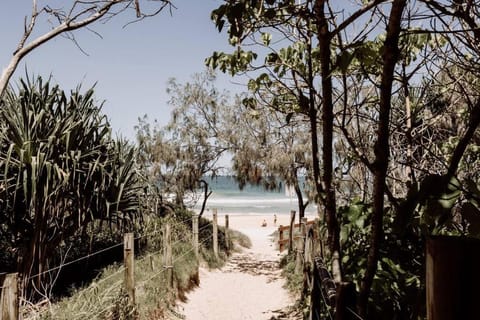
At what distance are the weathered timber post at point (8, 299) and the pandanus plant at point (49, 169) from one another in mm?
2659

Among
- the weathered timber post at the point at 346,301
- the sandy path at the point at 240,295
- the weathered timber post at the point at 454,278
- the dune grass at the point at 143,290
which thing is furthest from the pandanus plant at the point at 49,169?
the weathered timber post at the point at 454,278

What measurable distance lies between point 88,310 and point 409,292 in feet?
11.5

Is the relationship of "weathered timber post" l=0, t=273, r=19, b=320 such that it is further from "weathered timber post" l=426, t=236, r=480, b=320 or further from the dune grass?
"weathered timber post" l=426, t=236, r=480, b=320

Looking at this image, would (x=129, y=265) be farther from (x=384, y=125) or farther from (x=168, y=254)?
(x=384, y=125)

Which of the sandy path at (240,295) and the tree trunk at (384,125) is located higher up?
the tree trunk at (384,125)

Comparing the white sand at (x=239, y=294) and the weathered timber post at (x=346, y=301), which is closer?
the weathered timber post at (x=346, y=301)

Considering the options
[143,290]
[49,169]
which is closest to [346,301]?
[49,169]

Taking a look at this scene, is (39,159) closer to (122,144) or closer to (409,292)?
(122,144)

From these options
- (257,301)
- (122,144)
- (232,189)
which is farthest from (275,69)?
(232,189)

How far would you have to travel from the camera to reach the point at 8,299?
253 cm

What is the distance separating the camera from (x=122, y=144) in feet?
24.3

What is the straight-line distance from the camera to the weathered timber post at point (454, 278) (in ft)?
2.21

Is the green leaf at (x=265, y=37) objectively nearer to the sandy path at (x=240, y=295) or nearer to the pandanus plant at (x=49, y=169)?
the pandanus plant at (x=49, y=169)

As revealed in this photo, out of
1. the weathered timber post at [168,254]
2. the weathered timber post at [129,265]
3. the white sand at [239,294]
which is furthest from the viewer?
the white sand at [239,294]
